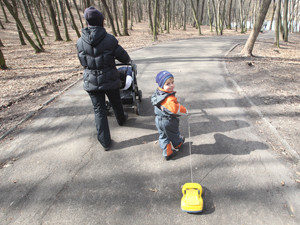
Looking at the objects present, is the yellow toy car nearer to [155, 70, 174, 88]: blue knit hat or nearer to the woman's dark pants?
[155, 70, 174, 88]: blue knit hat

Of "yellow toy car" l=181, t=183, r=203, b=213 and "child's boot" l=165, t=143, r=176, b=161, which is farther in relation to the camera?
"child's boot" l=165, t=143, r=176, b=161

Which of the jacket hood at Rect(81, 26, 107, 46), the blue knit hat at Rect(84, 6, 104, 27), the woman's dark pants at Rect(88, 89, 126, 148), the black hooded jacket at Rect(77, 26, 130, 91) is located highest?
the blue knit hat at Rect(84, 6, 104, 27)

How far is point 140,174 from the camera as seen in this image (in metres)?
2.94

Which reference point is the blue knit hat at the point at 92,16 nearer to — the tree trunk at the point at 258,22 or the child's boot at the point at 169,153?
the child's boot at the point at 169,153

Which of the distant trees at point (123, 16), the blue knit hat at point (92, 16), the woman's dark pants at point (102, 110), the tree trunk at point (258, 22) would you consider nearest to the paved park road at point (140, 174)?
the woman's dark pants at point (102, 110)

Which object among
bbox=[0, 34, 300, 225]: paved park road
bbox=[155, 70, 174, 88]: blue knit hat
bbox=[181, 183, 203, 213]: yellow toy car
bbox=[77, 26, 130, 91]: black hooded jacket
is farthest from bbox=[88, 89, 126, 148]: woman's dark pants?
bbox=[181, 183, 203, 213]: yellow toy car

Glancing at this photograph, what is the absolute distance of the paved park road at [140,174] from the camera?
2338 millimetres

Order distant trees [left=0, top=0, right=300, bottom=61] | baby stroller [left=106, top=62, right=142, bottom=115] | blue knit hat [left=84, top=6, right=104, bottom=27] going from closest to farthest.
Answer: blue knit hat [left=84, top=6, right=104, bottom=27] < baby stroller [left=106, top=62, right=142, bottom=115] < distant trees [left=0, top=0, right=300, bottom=61]

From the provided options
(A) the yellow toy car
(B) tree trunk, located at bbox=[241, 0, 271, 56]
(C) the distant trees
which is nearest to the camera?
(A) the yellow toy car

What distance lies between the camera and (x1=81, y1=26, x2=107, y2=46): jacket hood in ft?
9.23

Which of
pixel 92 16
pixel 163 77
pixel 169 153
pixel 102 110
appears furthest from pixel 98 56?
pixel 169 153

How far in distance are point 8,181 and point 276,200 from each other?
13.0 feet

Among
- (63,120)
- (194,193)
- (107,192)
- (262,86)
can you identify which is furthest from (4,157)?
(262,86)

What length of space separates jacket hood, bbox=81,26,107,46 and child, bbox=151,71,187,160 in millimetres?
1082
